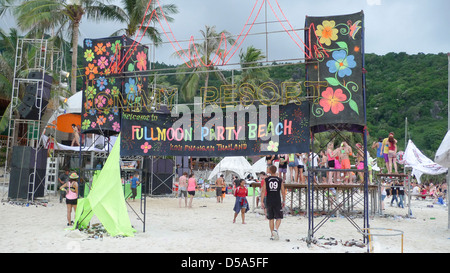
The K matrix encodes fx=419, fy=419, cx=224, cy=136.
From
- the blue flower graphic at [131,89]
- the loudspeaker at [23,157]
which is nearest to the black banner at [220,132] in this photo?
the blue flower graphic at [131,89]

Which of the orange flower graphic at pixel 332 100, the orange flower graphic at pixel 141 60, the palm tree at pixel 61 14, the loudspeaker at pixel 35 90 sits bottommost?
the orange flower graphic at pixel 332 100

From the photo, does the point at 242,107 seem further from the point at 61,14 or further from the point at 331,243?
the point at 61,14

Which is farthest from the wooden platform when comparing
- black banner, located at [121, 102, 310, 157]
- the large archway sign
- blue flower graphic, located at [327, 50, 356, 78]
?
blue flower graphic, located at [327, 50, 356, 78]

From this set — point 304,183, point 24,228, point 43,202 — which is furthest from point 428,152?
point 24,228

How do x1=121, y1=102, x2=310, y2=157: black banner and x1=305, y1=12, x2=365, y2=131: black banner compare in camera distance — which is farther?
x1=121, y1=102, x2=310, y2=157: black banner

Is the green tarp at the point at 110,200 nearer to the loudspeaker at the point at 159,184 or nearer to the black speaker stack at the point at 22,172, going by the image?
the black speaker stack at the point at 22,172

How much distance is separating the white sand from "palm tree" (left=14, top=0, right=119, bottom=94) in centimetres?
1344

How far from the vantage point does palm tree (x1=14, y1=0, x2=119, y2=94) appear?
83.2 ft

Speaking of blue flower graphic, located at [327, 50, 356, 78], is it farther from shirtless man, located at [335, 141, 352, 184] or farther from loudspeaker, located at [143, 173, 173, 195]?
loudspeaker, located at [143, 173, 173, 195]

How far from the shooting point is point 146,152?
11234 millimetres

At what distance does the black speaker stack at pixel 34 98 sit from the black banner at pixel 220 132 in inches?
378

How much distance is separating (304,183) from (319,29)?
7.79 m

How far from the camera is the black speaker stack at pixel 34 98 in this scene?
1883 centimetres

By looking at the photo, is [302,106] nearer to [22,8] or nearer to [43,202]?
[43,202]
